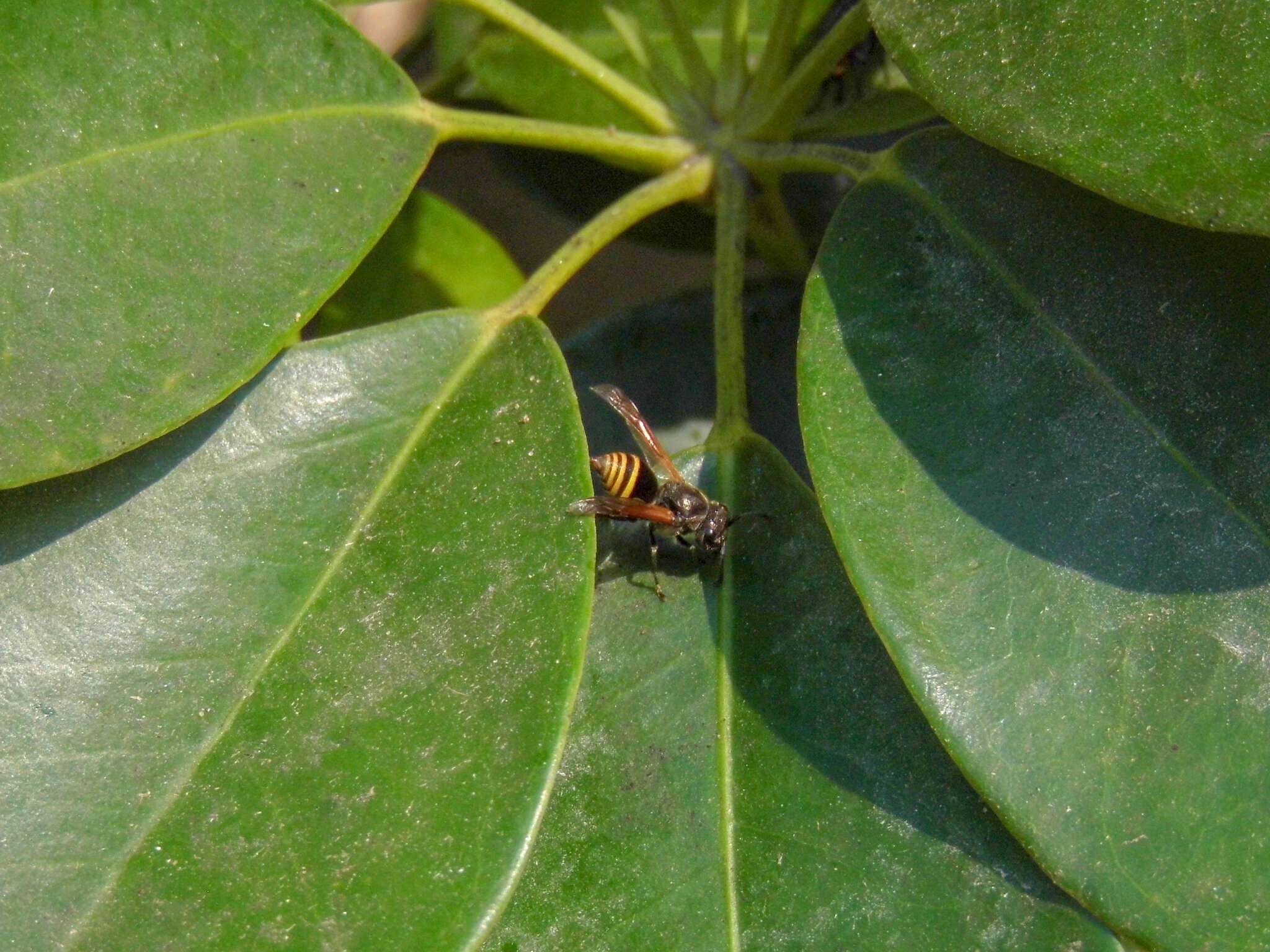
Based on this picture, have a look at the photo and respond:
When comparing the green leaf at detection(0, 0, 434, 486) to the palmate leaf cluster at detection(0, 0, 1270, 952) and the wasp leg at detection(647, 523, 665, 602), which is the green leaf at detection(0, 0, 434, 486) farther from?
the wasp leg at detection(647, 523, 665, 602)

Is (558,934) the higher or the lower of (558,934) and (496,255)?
the lower

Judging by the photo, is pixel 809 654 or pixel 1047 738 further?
pixel 809 654

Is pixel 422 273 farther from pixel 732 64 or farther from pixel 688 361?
pixel 732 64

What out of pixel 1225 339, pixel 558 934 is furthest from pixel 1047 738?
pixel 558 934

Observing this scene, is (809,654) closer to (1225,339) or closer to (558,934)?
(558,934)

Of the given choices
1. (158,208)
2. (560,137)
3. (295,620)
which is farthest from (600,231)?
(295,620)

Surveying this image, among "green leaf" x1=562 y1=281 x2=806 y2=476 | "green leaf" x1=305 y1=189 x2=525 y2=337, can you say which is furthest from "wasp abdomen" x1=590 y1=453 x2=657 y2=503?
"green leaf" x1=305 y1=189 x2=525 y2=337
